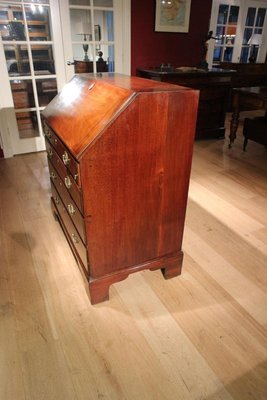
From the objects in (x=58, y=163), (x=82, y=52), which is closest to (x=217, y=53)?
(x=82, y=52)

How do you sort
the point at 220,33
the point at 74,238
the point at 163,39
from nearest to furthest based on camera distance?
the point at 74,238
the point at 163,39
the point at 220,33

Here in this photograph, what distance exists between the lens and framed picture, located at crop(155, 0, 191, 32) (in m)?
3.45

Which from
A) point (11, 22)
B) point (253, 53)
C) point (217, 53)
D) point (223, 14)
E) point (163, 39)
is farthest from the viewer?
point (253, 53)

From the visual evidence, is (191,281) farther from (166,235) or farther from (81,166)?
(81,166)

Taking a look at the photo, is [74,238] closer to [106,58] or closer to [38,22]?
[38,22]

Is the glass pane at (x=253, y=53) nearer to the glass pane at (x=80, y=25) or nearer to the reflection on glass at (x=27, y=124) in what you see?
the glass pane at (x=80, y=25)

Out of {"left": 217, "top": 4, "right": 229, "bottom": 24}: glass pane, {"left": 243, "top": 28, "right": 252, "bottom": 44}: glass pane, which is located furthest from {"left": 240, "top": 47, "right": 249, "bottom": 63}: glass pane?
{"left": 217, "top": 4, "right": 229, "bottom": 24}: glass pane

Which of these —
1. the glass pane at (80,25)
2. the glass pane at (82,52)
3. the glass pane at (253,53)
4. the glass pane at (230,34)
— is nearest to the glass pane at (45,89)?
the glass pane at (82,52)

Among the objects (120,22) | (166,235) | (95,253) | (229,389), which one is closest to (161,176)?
(166,235)

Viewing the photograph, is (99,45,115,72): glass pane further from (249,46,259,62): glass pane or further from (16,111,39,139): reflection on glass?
(249,46,259,62): glass pane

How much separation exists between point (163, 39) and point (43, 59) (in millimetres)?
1596

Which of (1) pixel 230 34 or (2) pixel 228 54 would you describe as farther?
(2) pixel 228 54

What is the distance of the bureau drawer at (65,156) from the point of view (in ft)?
3.65

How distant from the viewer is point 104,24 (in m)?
3.19
